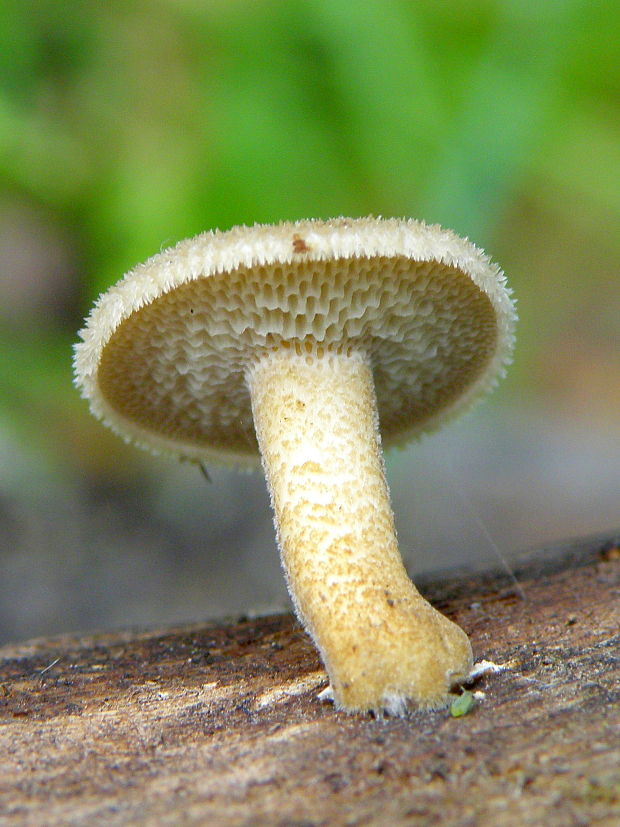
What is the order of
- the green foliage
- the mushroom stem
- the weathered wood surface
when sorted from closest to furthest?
the weathered wood surface
the mushroom stem
the green foliage

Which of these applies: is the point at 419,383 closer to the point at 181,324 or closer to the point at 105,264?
the point at 181,324

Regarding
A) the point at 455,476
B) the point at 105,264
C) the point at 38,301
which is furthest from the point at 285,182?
the point at 455,476

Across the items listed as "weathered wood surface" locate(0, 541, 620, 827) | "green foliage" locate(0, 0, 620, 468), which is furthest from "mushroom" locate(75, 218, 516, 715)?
"green foliage" locate(0, 0, 620, 468)

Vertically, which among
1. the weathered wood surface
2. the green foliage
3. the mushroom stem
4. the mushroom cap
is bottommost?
the weathered wood surface

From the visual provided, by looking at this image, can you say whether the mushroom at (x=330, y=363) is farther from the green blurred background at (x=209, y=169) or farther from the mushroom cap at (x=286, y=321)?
the green blurred background at (x=209, y=169)

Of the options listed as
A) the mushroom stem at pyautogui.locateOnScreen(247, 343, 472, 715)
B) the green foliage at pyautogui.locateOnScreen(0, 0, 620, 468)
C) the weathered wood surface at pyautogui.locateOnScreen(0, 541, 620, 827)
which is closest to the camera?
the weathered wood surface at pyautogui.locateOnScreen(0, 541, 620, 827)

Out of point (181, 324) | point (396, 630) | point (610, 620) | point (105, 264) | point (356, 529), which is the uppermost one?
Answer: point (105, 264)

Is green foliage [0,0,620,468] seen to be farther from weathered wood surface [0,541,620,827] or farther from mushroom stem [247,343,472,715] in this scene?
weathered wood surface [0,541,620,827]

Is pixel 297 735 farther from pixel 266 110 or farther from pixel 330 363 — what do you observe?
pixel 266 110
